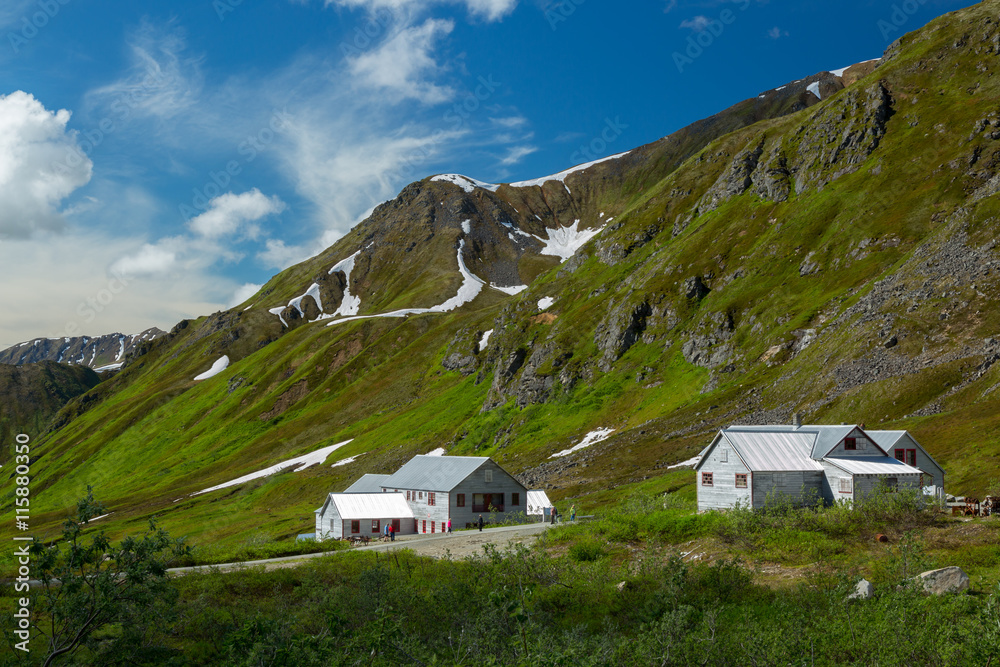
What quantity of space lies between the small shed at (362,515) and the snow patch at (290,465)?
64459 mm

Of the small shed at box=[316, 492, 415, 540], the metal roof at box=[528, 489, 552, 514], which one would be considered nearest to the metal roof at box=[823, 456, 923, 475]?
the metal roof at box=[528, 489, 552, 514]

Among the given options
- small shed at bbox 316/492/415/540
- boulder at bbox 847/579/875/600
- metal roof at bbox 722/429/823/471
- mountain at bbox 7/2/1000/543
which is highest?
mountain at bbox 7/2/1000/543

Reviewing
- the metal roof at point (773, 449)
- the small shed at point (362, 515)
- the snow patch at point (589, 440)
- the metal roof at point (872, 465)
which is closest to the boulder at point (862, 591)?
the metal roof at point (773, 449)

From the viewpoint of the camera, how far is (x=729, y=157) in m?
186

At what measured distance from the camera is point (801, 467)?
164 feet

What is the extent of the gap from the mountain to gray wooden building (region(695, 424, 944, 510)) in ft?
22.9

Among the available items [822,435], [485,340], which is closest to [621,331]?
[485,340]

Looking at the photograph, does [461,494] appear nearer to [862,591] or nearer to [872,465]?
[872,465]

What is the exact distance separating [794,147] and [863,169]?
27618 mm

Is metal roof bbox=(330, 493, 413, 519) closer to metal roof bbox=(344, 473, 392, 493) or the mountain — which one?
metal roof bbox=(344, 473, 392, 493)

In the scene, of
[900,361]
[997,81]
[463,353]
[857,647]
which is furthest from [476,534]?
[997,81]

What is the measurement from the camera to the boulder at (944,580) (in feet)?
76.0

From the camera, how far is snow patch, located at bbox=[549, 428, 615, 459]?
98.8 metres
